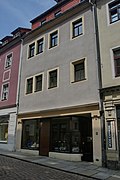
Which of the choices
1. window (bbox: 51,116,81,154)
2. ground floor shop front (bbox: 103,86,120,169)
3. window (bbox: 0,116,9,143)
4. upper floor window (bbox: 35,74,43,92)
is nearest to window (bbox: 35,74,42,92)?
upper floor window (bbox: 35,74,43,92)

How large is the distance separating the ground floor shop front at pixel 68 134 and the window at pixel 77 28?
223 inches

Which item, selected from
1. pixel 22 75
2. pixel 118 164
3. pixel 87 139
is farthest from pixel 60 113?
pixel 22 75

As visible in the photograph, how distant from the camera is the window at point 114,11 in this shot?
1299cm

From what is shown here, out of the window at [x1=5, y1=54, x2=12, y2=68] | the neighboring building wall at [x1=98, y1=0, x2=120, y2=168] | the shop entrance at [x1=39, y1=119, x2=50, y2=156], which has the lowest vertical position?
the shop entrance at [x1=39, y1=119, x2=50, y2=156]

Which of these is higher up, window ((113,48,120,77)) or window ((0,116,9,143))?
window ((113,48,120,77))

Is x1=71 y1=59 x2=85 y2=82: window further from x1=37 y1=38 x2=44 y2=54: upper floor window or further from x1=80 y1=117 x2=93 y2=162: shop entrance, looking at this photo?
x1=37 y1=38 x2=44 y2=54: upper floor window

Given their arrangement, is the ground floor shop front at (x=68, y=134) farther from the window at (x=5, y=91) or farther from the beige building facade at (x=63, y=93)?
the window at (x=5, y=91)

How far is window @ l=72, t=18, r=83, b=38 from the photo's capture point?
1513 cm

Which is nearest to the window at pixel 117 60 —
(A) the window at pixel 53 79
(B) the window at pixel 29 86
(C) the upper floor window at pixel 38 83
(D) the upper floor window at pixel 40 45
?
(A) the window at pixel 53 79

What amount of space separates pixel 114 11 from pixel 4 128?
13892 mm

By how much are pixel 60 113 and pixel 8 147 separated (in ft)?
22.1

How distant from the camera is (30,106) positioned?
17109mm

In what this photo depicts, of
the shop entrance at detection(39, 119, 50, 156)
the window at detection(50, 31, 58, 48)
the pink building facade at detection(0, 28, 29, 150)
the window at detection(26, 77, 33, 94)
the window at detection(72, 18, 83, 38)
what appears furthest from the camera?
the pink building facade at detection(0, 28, 29, 150)

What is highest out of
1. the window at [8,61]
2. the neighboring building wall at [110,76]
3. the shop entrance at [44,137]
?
the window at [8,61]
